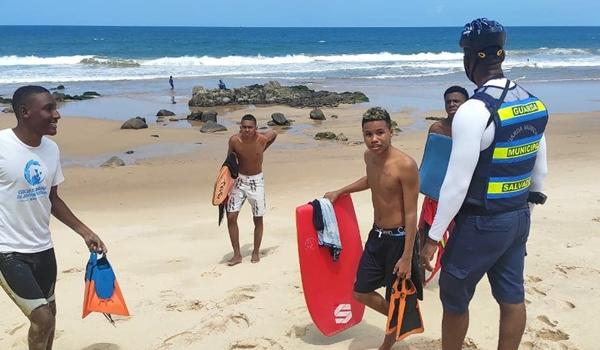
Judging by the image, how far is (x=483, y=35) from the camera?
2928 millimetres

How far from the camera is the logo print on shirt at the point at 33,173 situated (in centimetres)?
331

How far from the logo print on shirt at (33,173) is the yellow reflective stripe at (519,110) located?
2.46m

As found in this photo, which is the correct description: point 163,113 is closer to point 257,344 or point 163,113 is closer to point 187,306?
point 187,306

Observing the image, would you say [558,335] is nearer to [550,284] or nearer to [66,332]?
[550,284]

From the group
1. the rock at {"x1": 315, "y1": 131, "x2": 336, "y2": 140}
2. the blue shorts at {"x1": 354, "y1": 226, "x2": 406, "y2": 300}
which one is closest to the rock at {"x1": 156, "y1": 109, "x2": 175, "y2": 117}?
the rock at {"x1": 315, "y1": 131, "x2": 336, "y2": 140}

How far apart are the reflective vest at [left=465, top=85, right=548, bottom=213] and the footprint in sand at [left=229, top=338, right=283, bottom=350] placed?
1925 mm

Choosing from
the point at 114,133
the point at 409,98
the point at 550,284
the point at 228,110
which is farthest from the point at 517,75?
the point at 550,284

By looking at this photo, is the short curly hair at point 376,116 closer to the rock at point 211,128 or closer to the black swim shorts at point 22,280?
the black swim shorts at point 22,280

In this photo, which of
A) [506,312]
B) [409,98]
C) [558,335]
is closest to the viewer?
[506,312]

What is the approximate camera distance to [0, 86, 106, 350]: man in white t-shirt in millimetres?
3285

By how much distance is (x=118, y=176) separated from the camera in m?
10.5

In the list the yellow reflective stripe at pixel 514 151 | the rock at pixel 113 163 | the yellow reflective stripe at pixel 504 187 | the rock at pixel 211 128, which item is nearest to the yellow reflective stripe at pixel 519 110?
the yellow reflective stripe at pixel 514 151

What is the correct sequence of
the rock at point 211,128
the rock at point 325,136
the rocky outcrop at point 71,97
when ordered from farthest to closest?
1. the rocky outcrop at point 71,97
2. the rock at point 211,128
3. the rock at point 325,136

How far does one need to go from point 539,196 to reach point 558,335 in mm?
1458
